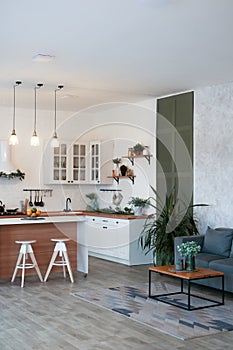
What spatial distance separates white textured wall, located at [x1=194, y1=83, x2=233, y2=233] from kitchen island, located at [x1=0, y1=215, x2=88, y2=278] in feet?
6.21

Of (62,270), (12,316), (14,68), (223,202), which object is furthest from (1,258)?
(223,202)

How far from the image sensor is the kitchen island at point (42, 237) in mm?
7449

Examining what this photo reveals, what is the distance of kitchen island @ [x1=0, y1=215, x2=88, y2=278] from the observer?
293 inches

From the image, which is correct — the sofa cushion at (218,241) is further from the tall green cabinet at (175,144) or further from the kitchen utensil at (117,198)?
the kitchen utensil at (117,198)

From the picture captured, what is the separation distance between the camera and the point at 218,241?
23.2ft

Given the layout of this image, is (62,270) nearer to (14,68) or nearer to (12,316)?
(12,316)

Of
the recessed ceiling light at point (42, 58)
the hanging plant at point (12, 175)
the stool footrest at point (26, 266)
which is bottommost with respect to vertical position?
the stool footrest at point (26, 266)

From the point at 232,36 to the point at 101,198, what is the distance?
5.96 metres

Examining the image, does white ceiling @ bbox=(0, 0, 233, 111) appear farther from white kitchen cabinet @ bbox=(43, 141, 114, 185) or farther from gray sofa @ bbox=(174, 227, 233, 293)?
gray sofa @ bbox=(174, 227, 233, 293)

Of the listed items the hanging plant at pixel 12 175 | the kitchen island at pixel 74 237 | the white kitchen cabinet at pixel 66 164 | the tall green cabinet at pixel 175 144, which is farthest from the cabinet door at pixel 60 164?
the tall green cabinet at pixel 175 144

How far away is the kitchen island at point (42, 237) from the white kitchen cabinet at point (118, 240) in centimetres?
43

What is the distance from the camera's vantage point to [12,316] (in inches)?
217

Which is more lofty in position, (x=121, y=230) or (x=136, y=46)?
(x=136, y=46)

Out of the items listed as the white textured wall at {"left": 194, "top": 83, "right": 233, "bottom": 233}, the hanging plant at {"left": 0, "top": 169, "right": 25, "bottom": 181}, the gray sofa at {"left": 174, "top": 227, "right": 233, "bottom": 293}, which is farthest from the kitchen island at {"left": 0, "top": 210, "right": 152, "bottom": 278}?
the hanging plant at {"left": 0, "top": 169, "right": 25, "bottom": 181}
